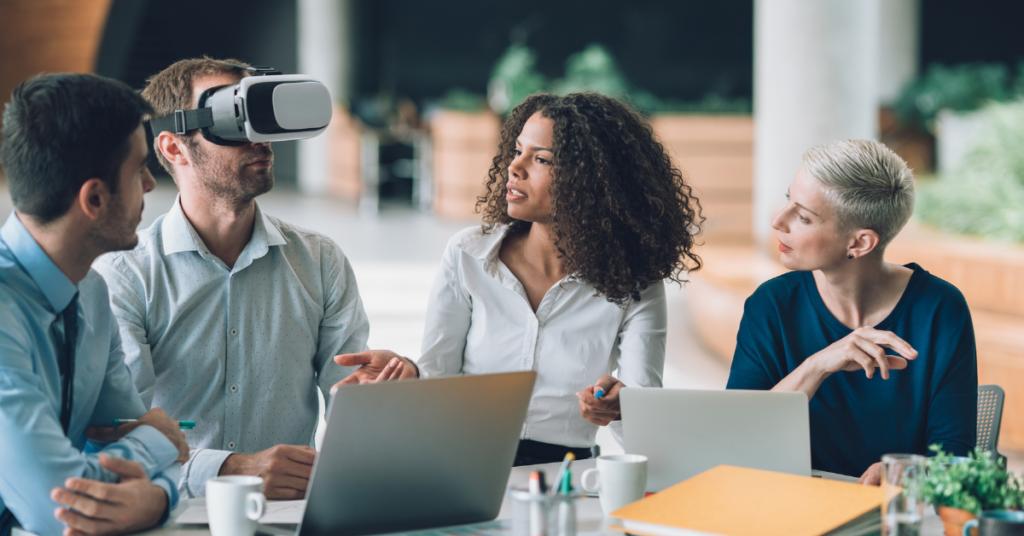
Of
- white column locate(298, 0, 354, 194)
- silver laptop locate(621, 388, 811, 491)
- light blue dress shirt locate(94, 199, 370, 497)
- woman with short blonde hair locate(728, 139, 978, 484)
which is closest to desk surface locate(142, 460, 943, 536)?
silver laptop locate(621, 388, 811, 491)

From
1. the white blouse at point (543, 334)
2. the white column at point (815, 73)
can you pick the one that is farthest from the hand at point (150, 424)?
the white column at point (815, 73)

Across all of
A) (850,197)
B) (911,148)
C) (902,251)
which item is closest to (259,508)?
(850,197)

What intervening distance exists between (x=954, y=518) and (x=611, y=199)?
116 centimetres

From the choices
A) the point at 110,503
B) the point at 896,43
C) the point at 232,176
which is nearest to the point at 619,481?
the point at 110,503

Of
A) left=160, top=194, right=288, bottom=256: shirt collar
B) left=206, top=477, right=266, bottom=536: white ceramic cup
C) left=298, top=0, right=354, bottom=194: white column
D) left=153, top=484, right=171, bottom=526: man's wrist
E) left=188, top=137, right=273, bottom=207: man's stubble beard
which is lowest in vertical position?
left=153, top=484, right=171, bottom=526: man's wrist

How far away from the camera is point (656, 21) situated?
13836mm

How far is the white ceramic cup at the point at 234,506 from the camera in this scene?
3.90 ft

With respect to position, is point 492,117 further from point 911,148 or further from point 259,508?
point 259,508

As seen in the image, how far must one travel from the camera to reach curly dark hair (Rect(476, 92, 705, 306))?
212 centimetres

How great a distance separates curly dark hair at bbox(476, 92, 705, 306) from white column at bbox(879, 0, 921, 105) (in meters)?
9.86

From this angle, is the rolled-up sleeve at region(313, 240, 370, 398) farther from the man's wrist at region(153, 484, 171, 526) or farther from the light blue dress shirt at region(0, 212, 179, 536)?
the man's wrist at region(153, 484, 171, 526)

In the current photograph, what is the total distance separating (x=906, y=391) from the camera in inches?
70.5

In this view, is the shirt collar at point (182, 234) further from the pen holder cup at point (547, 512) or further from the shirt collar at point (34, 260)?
the pen holder cup at point (547, 512)

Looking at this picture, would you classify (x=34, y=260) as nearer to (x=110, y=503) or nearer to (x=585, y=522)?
(x=110, y=503)
